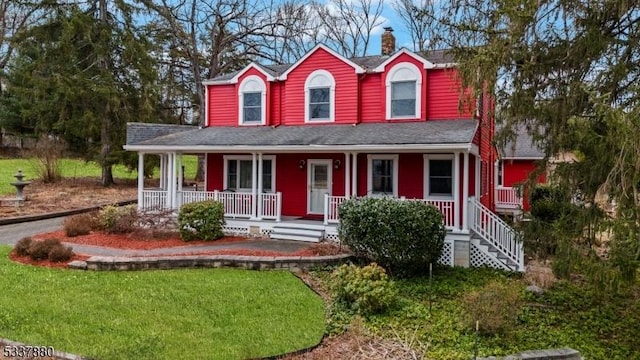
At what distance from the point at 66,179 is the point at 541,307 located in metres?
25.3

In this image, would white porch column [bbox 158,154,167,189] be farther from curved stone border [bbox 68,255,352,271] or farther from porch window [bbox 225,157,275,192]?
curved stone border [bbox 68,255,352,271]

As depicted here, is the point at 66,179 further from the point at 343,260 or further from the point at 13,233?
the point at 343,260

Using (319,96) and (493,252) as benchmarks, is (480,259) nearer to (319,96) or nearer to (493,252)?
(493,252)

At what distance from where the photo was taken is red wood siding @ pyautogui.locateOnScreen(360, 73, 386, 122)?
568 inches

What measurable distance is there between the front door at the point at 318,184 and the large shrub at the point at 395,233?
4063mm

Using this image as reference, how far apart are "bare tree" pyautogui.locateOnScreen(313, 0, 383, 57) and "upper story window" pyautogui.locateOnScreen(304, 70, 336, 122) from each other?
17544mm

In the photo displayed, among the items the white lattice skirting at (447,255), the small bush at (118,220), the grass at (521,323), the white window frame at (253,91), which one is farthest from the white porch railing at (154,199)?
the white lattice skirting at (447,255)

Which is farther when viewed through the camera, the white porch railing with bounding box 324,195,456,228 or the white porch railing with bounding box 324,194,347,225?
the white porch railing with bounding box 324,194,347,225

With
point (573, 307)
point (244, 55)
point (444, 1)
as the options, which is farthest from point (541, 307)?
point (244, 55)

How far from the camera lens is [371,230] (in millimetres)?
10109

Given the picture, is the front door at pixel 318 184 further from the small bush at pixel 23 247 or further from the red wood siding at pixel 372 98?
the small bush at pixel 23 247

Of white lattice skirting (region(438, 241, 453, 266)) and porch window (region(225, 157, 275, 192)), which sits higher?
porch window (region(225, 157, 275, 192))

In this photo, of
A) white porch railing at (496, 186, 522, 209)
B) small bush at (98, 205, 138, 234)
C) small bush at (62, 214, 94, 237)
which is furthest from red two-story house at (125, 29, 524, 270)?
white porch railing at (496, 186, 522, 209)

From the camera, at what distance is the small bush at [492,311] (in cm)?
682
